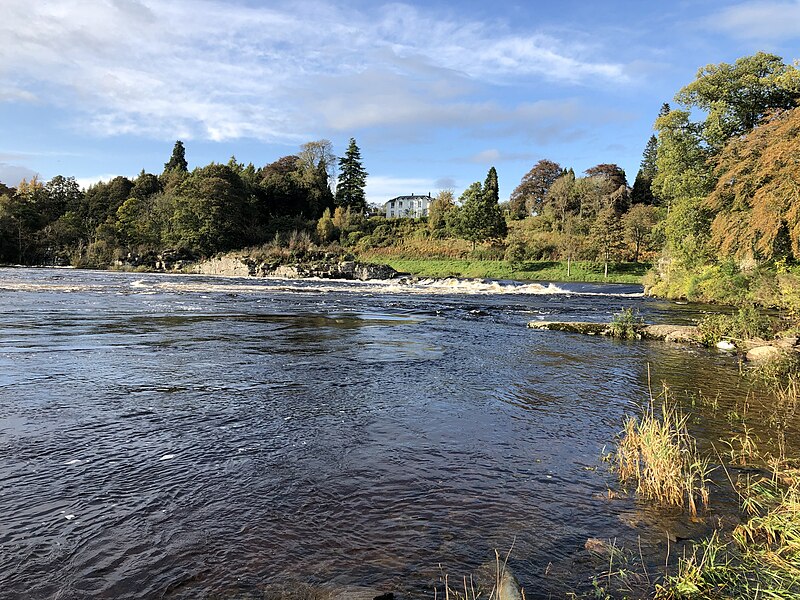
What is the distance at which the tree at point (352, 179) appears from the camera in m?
100

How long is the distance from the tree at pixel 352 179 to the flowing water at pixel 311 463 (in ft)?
291

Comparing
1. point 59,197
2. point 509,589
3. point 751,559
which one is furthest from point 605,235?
point 59,197

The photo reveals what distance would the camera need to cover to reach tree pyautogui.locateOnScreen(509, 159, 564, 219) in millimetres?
88162

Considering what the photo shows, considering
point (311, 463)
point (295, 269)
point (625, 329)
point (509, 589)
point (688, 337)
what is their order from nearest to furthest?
point (509, 589) < point (311, 463) < point (688, 337) < point (625, 329) < point (295, 269)

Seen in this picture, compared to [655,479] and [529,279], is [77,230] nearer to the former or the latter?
[529,279]

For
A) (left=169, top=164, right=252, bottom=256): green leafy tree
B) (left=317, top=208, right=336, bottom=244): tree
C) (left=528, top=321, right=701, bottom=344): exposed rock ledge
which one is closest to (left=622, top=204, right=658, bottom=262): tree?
(left=528, top=321, right=701, bottom=344): exposed rock ledge

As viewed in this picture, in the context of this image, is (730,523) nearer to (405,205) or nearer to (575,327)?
(575,327)

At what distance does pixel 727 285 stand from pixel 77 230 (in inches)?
3453

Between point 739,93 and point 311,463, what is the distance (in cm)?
3383

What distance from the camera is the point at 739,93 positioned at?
28.9 m

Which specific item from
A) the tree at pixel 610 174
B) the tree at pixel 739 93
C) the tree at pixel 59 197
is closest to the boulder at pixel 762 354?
the tree at pixel 739 93

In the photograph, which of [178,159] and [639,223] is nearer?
[639,223]

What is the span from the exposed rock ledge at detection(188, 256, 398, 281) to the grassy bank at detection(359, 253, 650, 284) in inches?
205

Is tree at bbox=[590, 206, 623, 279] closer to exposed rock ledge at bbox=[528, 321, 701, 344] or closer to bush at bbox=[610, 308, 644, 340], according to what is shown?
exposed rock ledge at bbox=[528, 321, 701, 344]
